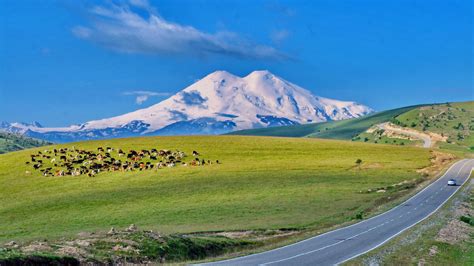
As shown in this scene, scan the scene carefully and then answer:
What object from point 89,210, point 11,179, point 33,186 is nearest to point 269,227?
point 89,210

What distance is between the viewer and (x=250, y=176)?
111 m

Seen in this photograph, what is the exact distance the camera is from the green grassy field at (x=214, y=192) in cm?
7129

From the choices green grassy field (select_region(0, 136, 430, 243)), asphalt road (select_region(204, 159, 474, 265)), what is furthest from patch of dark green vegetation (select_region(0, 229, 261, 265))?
green grassy field (select_region(0, 136, 430, 243))

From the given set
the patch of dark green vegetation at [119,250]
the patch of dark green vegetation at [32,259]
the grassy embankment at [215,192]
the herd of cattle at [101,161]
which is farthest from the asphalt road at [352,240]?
the herd of cattle at [101,161]

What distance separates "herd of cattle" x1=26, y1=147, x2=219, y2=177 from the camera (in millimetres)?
122375

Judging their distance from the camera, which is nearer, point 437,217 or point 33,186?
point 437,217

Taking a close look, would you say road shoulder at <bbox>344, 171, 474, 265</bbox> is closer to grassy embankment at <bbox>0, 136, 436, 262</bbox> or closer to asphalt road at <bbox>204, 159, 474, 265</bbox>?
asphalt road at <bbox>204, 159, 474, 265</bbox>

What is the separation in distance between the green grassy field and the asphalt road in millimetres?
5164

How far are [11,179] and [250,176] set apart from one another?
53.2 metres

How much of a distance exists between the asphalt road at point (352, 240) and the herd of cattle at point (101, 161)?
61.7 m

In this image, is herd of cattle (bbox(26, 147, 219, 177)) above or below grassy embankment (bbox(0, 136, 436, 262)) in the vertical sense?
above

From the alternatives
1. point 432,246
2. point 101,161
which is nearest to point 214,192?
point 101,161

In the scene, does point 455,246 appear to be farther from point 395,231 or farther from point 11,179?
point 11,179

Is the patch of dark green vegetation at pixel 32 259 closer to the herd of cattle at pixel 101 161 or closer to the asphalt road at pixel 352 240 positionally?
the asphalt road at pixel 352 240
